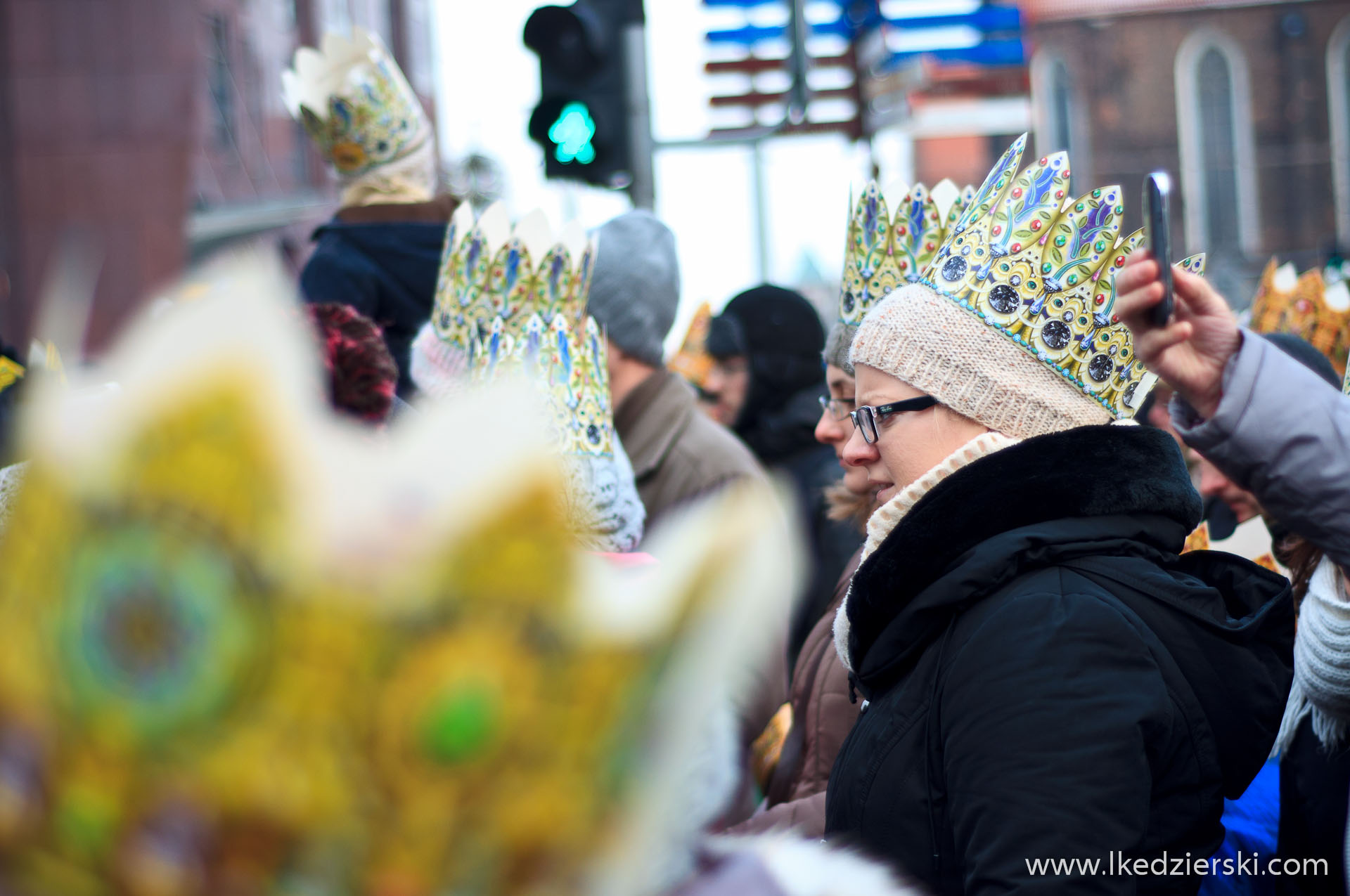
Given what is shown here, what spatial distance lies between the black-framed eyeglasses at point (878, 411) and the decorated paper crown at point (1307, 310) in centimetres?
273

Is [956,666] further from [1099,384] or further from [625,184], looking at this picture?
[625,184]

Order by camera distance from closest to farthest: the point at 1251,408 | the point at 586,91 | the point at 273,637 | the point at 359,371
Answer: the point at 273,637 → the point at 1251,408 → the point at 359,371 → the point at 586,91

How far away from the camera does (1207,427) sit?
1.80 m

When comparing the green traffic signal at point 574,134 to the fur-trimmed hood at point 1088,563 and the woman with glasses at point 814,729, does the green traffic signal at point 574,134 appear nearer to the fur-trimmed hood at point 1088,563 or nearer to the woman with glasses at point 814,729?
the woman with glasses at point 814,729

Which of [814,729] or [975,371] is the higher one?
[975,371]

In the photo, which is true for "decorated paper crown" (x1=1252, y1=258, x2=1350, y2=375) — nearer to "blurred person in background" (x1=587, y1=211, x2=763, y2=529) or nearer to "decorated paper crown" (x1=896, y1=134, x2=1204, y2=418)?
"blurred person in background" (x1=587, y1=211, x2=763, y2=529)

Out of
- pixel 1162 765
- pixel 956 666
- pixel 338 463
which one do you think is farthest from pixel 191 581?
→ pixel 1162 765

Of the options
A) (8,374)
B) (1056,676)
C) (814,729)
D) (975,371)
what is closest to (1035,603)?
(1056,676)

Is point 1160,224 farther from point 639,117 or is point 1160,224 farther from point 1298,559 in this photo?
point 639,117

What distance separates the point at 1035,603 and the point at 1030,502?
19 centimetres

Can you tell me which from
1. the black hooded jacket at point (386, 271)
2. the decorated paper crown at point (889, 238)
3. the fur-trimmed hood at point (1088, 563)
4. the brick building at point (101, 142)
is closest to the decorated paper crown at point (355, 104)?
the black hooded jacket at point (386, 271)

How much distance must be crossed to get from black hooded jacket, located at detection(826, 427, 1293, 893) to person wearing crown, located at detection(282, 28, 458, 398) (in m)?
2.53

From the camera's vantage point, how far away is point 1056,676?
1.78 m

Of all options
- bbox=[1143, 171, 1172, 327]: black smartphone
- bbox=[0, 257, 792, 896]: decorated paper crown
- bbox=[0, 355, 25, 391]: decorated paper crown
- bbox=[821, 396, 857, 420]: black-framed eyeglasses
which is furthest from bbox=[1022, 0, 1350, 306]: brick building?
bbox=[0, 257, 792, 896]: decorated paper crown
